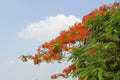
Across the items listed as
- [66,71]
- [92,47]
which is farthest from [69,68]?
[92,47]

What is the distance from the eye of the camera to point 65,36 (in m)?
21.9

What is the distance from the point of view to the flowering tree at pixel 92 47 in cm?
1446

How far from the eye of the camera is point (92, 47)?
15500 millimetres

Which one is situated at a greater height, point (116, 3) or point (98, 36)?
point (116, 3)

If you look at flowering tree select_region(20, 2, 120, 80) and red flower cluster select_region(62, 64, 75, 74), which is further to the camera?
red flower cluster select_region(62, 64, 75, 74)

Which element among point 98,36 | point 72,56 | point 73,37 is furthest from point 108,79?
point 73,37

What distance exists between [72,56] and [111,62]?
195 cm

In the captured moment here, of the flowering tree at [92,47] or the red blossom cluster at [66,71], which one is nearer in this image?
the flowering tree at [92,47]

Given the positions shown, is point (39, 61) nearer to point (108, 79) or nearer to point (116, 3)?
point (116, 3)

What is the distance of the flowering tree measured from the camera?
1446 centimetres

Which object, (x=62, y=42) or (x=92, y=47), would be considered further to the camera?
(x=62, y=42)

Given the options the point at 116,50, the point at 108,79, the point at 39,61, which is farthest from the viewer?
the point at 39,61

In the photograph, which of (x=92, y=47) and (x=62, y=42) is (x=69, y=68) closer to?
(x=62, y=42)

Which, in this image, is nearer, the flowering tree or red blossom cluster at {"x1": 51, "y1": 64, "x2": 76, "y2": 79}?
the flowering tree
